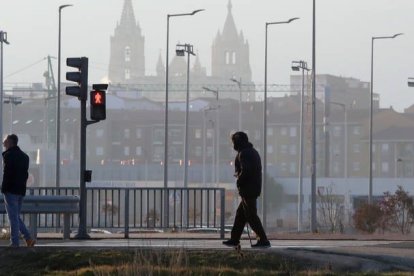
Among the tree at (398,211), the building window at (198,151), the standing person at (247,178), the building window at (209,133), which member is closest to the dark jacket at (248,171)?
the standing person at (247,178)

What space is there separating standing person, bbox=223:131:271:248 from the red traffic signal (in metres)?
6.18

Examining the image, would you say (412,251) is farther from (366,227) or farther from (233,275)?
(366,227)

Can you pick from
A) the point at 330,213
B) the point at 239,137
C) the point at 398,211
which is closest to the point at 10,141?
the point at 239,137

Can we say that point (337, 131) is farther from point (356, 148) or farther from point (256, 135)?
point (256, 135)

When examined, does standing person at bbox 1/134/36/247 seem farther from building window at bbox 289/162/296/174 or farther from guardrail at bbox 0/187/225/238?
building window at bbox 289/162/296/174

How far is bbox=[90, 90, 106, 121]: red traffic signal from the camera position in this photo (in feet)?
90.9

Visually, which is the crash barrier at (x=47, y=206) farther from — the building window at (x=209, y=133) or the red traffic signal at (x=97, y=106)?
the building window at (x=209, y=133)

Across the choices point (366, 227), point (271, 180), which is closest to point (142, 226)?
point (366, 227)

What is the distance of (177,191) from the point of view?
100ft

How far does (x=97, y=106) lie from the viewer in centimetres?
2772

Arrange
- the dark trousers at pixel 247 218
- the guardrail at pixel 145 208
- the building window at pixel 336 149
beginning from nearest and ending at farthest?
1. the dark trousers at pixel 247 218
2. the guardrail at pixel 145 208
3. the building window at pixel 336 149

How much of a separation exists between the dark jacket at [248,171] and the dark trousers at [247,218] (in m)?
0.15

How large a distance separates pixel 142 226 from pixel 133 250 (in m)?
10.4

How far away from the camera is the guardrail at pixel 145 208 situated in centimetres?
3017
